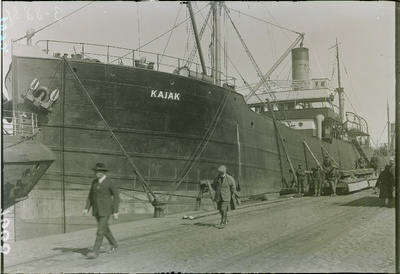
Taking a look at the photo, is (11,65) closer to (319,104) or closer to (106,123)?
(106,123)

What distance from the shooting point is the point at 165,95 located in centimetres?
1396

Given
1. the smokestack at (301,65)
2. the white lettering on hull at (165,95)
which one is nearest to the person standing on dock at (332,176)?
the white lettering on hull at (165,95)

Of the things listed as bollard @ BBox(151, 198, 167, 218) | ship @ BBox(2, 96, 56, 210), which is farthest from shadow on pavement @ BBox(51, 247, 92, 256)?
Result: bollard @ BBox(151, 198, 167, 218)

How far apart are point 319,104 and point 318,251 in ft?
76.4

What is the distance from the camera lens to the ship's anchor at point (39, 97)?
11602 mm

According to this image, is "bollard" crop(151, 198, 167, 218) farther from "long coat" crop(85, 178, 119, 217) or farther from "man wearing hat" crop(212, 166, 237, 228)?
"long coat" crop(85, 178, 119, 217)

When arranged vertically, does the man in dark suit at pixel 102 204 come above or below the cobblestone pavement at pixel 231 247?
above

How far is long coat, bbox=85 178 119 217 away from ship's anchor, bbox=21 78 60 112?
6189mm

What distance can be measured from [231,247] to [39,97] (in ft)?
25.9

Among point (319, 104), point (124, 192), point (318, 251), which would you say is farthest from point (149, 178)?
point (319, 104)

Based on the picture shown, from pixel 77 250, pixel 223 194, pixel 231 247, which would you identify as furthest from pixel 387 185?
pixel 77 250

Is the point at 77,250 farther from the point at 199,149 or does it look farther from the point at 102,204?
the point at 199,149

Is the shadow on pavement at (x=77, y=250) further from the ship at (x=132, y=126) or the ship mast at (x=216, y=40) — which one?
the ship mast at (x=216, y=40)

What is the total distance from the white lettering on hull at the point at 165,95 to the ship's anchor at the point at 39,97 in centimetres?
330
